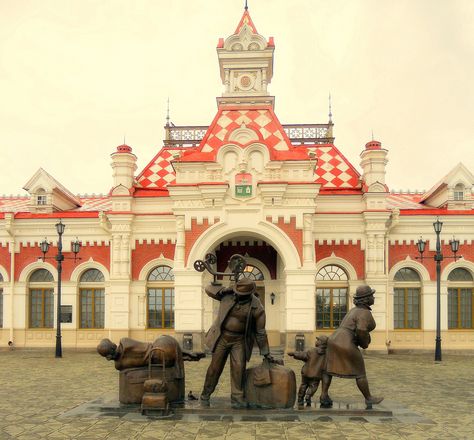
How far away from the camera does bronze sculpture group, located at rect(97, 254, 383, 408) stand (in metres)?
9.17

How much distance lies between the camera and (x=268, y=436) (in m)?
7.77

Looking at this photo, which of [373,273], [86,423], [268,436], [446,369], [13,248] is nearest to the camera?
[268,436]

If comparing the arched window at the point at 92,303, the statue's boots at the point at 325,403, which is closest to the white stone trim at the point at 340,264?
the arched window at the point at 92,303

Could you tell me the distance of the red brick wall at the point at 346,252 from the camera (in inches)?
821

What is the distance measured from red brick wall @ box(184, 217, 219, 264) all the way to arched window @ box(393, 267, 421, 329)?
7852mm

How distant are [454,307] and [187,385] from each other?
1324 cm

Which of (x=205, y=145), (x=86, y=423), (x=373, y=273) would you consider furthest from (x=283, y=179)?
(x=86, y=423)

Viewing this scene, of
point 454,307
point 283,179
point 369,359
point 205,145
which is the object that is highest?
point 205,145

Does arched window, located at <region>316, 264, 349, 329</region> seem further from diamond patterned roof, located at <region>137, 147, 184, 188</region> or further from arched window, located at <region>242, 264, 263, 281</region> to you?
diamond patterned roof, located at <region>137, 147, 184, 188</region>

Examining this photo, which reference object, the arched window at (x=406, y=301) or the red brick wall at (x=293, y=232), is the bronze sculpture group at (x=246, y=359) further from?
the arched window at (x=406, y=301)

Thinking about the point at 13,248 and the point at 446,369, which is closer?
the point at 446,369

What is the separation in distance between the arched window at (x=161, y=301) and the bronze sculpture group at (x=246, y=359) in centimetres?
1191

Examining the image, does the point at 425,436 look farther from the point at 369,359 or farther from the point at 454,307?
the point at 454,307

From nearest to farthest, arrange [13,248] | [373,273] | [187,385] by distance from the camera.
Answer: [187,385] → [373,273] → [13,248]
